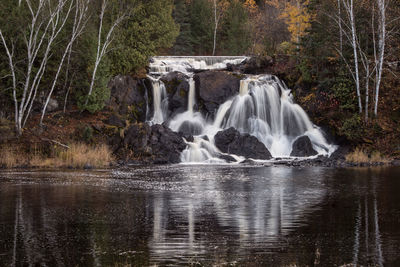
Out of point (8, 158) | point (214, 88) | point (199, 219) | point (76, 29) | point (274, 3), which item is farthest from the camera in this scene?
point (274, 3)

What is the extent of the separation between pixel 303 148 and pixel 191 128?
305 inches

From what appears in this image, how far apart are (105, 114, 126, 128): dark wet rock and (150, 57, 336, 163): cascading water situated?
3.41 meters

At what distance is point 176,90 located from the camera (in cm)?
4325

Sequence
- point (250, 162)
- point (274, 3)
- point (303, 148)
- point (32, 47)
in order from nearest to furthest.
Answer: point (250, 162) → point (32, 47) → point (303, 148) → point (274, 3)

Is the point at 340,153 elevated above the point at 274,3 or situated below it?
below

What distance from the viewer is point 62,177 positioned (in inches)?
1083

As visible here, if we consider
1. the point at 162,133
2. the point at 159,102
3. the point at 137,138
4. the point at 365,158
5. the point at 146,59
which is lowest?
the point at 365,158

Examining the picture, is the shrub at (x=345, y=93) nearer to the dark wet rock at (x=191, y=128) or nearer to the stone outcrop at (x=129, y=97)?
the dark wet rock at (x=191, y=128)

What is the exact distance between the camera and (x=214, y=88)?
43.0 m

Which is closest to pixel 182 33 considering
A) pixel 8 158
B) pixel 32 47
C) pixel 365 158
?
pixel 32 47

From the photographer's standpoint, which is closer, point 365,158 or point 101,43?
point 365,158

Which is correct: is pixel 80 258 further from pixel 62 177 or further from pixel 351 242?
pixel 62 177

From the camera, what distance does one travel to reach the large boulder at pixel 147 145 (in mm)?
35250

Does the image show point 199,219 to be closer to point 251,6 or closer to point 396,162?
point 396,162
